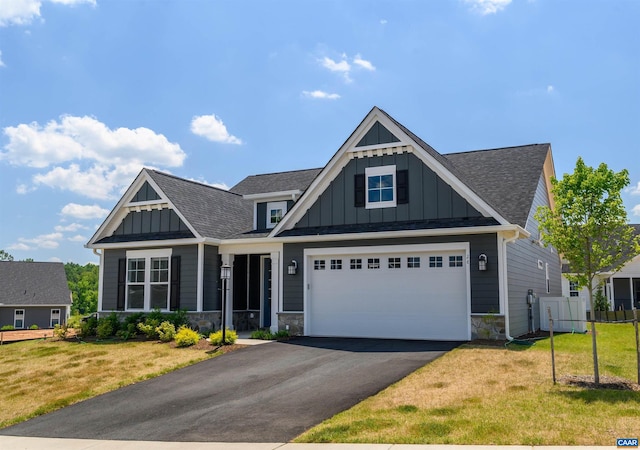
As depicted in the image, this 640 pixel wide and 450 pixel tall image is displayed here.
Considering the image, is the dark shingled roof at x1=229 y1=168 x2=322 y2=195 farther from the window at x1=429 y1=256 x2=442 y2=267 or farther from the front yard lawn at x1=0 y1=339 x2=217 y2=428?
the front yard lawn at x1=0 y1=339 x2=217 y2=428

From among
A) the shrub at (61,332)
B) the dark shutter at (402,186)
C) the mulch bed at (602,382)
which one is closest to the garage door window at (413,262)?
the dark shutter at (402,186)

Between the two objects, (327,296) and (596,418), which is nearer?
(596,418)

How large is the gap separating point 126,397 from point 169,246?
30.0 ft

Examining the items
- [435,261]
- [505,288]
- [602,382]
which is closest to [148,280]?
[435,261]

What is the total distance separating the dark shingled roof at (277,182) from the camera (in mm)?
22625

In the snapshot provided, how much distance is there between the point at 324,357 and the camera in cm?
1327

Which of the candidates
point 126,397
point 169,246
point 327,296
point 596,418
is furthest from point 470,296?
point 169,246

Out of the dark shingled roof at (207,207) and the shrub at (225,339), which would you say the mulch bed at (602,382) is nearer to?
the shrub at (225,339)

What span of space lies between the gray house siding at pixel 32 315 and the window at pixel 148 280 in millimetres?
30018

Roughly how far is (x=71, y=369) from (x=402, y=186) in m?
10.2

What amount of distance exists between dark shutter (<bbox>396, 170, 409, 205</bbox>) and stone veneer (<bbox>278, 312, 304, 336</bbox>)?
4.71 m

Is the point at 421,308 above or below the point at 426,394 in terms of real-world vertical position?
above

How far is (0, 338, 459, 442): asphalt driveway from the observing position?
26.9 feet

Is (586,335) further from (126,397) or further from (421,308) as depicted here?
(126,397)
